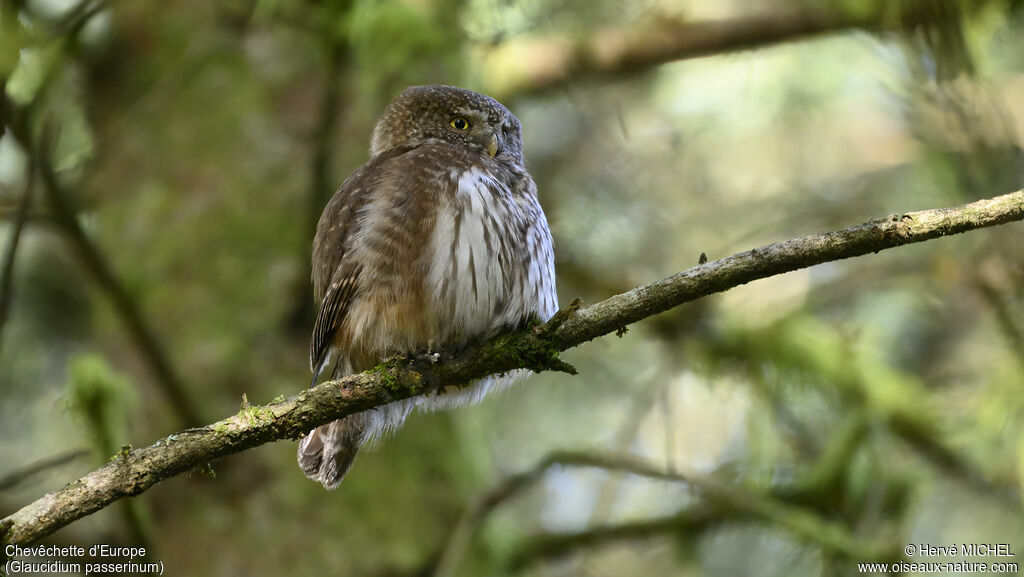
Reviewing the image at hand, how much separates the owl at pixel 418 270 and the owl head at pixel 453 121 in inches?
A: 8.9

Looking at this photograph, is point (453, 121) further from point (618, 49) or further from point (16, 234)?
point (16, 234)

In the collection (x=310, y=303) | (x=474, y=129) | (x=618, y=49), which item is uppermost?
(x=618, y=49)

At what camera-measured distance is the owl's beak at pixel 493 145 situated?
12.8 feet

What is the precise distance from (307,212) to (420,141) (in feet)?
2.05

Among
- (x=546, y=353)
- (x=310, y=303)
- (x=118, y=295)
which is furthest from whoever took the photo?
(x=310, y=303)

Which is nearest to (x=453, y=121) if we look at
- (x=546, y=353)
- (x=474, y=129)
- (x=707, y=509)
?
(x=474, y=129)

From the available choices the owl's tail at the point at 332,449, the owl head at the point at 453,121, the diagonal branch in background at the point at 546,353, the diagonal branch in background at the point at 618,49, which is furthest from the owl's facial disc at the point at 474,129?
the diagonal branch in background at the point at 546,353

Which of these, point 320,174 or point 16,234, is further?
point 320,174

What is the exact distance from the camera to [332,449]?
3.46 meters

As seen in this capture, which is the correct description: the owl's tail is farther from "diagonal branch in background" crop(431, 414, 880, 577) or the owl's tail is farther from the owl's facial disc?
the owl's facial disc

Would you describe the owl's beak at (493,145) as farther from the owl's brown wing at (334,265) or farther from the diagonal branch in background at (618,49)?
the diagonal branch in background at (618,49)

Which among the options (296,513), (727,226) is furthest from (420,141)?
(727,226)

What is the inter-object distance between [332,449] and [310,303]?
3.28ft

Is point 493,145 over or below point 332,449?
over
